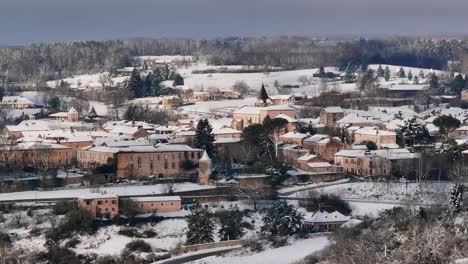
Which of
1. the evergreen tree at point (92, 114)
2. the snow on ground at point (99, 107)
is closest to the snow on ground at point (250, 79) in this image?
the snow on ground at point (99, 107)

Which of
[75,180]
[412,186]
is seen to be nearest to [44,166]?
[75,180]

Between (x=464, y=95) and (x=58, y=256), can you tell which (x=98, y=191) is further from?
(x=464, y=95)

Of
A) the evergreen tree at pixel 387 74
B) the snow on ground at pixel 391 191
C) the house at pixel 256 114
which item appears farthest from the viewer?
the evergreen tree at pixel 387 74

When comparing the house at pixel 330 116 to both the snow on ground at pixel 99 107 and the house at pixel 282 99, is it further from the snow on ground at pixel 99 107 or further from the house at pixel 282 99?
the snow on ground at pixel 99 107

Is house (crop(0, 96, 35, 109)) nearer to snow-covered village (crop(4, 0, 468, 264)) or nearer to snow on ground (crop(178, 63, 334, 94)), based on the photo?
snow-covered village (crop(4, 0, 468, 264))

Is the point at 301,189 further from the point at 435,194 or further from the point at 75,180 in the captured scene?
the point at 75,180

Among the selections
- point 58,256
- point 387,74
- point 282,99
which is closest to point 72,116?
point 282,99
